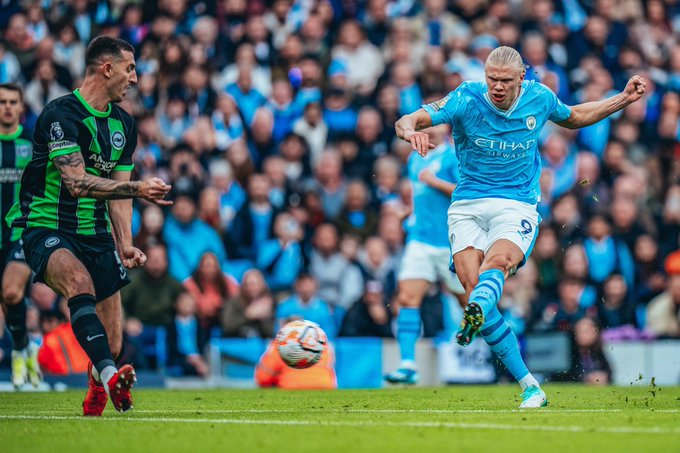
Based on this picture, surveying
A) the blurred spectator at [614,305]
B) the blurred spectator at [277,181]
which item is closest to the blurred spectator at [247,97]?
the blurred spectator at [277,181]

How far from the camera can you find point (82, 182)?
8602mm

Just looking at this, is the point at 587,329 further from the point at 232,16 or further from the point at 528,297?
the point at 232,16

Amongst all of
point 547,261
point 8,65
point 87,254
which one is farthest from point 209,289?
point 87,254

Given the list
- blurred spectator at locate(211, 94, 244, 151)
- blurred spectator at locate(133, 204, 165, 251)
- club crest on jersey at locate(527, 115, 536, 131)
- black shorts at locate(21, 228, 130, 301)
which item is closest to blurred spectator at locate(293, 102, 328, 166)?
blurred spectator at locate(211, 94, 244, 151)

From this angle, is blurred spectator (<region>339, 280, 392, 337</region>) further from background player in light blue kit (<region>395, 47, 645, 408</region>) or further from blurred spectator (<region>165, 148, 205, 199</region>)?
background player in light blue kit (<region>395, 47, 645, 408</region>)

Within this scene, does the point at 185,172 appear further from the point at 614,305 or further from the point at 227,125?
the point at 614,305

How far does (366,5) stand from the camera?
19500 millimetres

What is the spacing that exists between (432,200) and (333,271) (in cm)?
333

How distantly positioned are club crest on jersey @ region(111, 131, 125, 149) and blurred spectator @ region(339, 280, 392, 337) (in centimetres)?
692

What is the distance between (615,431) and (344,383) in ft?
25.7

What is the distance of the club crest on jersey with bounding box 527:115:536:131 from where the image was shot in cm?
952

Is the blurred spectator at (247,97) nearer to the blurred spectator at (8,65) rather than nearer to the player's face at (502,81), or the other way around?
the blurred spectator at (8,65)

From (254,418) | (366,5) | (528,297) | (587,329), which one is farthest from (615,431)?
(366,5)

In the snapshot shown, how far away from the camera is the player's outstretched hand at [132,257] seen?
30.0 feet
